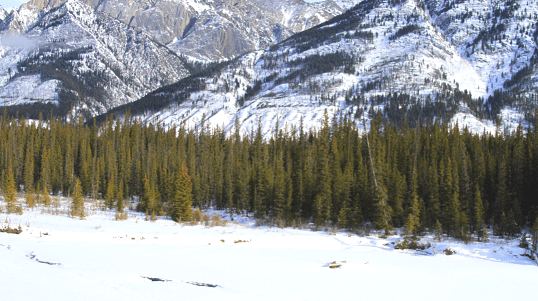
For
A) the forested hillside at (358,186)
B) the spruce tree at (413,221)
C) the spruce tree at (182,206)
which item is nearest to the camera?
the spruce tree at (413,221)

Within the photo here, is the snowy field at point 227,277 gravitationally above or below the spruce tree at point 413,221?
above

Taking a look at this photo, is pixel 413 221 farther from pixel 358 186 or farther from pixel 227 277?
pixel 227 277

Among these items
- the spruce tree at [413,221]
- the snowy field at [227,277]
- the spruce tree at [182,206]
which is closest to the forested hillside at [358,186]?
the spruce tree at [413,221]

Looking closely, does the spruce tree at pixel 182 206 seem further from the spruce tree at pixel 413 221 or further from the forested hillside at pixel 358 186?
the spruce tree at pixel 413 221

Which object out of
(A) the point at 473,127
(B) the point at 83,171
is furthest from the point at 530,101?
(B) the point at 83,171

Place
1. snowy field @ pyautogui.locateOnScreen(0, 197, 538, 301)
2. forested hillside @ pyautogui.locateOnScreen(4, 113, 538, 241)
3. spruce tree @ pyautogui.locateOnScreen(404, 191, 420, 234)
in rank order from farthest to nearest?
forested hillside @ pyautogui.locateOnScreen(4, 113, 538, 241), spruce tree @ pyautogui.locateOnScreen(404, 191, 420, 234), snowy field @ pyautogui.locateOnScreen(0, 197, 538, 301)

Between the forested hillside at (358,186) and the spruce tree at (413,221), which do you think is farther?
the forested hillside at (358,186)

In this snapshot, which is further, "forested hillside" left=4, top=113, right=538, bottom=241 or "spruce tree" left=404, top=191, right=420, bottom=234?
"forested hillside" left=4, top=113, right=538, bottom=241

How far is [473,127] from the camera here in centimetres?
16712

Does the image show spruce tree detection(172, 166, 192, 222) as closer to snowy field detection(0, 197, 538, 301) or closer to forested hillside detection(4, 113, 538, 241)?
forested hillside detection(4, 113, 538, 241)

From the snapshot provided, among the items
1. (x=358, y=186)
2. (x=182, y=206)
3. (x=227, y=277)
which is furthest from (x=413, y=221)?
(x=227, y=277)

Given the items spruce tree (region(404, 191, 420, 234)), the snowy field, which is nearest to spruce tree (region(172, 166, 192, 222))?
the snowy field

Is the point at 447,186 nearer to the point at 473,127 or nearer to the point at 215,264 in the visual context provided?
the point at 215,264

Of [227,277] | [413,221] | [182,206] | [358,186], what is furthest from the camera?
[358,186]
